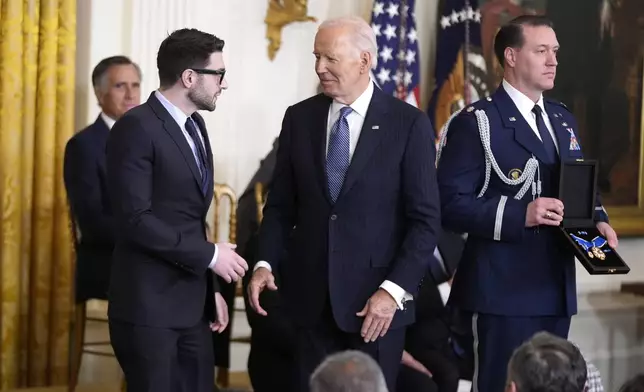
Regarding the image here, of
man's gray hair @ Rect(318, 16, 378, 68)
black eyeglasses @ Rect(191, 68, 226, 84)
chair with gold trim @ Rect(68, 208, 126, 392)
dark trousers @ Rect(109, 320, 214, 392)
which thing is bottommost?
chair with gold trim @ Rect(68, 208, 126, 392)

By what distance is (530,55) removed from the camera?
3.81 metres

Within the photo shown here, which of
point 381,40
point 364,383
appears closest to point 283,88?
point 381,40

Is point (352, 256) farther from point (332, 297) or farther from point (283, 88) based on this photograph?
point (283, 88)

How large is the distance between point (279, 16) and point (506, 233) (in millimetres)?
3239

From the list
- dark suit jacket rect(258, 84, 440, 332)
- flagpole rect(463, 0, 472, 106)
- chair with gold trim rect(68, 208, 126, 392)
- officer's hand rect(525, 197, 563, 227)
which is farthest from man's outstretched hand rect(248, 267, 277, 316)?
flagpole rect(463, 0, 472, 106)

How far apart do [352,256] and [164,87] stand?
84 centimetres

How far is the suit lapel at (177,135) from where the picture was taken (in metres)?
3.43

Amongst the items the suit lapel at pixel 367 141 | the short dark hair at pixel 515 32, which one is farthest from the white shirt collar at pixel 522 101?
the suit lapel at pixel 367 141

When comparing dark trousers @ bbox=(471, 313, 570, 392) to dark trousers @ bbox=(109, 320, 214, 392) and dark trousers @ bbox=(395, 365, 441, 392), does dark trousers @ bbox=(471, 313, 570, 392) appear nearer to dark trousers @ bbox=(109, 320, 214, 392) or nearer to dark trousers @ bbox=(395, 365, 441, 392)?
dark trousers @ bbox=(109, 320, 214, 392)

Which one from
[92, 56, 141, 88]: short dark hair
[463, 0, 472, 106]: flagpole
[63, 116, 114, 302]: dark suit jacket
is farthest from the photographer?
[463, 0, 472, 106]: flagpole

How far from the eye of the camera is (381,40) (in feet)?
21.6

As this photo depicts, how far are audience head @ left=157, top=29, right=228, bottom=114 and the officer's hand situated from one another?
1.15 metres

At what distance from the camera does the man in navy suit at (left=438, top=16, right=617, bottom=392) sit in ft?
12.2

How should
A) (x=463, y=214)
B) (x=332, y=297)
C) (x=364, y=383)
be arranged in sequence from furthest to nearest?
1. (x=463, y=214)
2. (x=332, y=297)
3. (x=364, y=383)
